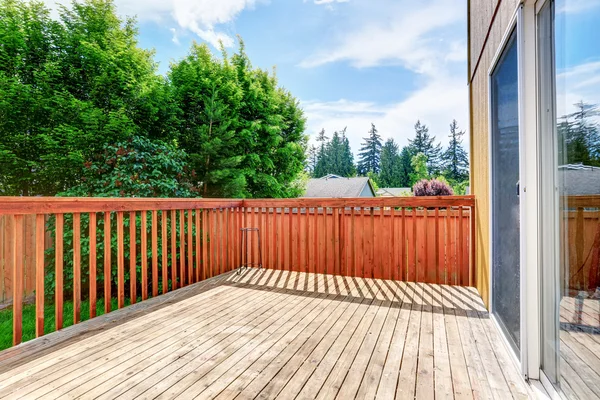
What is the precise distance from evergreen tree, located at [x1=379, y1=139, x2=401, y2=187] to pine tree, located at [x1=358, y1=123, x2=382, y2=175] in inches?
100

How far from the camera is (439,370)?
Result: 5.12 feet

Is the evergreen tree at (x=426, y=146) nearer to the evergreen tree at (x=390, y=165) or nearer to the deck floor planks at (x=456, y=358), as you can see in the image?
the evergreen tree at (x=390, y=165)

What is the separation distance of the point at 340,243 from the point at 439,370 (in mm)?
2117

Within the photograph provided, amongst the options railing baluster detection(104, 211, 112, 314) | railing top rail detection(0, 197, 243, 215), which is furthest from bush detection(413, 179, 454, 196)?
railing baluster detection(104, 211, 112, 314)

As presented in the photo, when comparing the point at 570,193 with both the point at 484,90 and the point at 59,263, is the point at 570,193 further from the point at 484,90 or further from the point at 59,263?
the point at 59,263

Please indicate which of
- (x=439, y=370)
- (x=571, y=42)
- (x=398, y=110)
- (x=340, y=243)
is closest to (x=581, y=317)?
(x=439, y=370)

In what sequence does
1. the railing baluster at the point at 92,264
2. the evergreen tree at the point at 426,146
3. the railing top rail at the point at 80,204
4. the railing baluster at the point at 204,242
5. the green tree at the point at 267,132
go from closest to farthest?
the railing top rail at the point at 80,204, the railing baluster at the point at 92,264, the railing baluster at the point at 204,242, the green tree at the point at 267,132, the evergreen tree at the point at 426,146

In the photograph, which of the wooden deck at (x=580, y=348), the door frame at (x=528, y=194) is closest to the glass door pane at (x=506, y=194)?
the door frame at (x=528, y=194)

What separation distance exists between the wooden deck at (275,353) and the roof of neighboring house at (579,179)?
0.98 m

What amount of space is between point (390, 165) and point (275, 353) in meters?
31.1

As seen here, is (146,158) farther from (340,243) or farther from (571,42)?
(571,42)

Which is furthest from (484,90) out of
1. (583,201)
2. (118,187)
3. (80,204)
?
(118,187)

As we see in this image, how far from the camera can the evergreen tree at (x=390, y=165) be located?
1156 inches

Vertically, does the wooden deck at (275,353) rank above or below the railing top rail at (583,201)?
below
